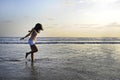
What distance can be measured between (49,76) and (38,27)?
435 cm

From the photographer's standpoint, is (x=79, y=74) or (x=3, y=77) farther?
(x=79, y=74)

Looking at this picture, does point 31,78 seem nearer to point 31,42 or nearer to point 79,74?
point 79,74

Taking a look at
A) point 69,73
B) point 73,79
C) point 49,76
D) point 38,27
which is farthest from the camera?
point 38,27

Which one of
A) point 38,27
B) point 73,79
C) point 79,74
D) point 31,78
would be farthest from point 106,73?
point 38,27

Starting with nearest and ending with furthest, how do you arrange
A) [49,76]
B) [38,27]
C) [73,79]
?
[73,79] → [49,76] → [38,27]

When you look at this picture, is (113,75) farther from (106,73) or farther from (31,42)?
(31,42)

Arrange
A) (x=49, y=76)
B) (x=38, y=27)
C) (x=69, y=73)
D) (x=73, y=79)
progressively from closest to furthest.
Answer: (x=73, y=79) < (x=49, y=76) < (x=69, y=73) < (x=38, y=27)

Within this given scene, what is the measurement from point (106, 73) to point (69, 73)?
129 centimetres

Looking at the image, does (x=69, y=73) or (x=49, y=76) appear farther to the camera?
(x=69, y=73)

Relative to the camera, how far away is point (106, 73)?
811 cm

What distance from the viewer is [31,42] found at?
11609 millimetres

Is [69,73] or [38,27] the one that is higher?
[38,27]

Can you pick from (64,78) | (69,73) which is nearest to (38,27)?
(69,73)

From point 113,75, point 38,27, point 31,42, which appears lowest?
point 113,75
